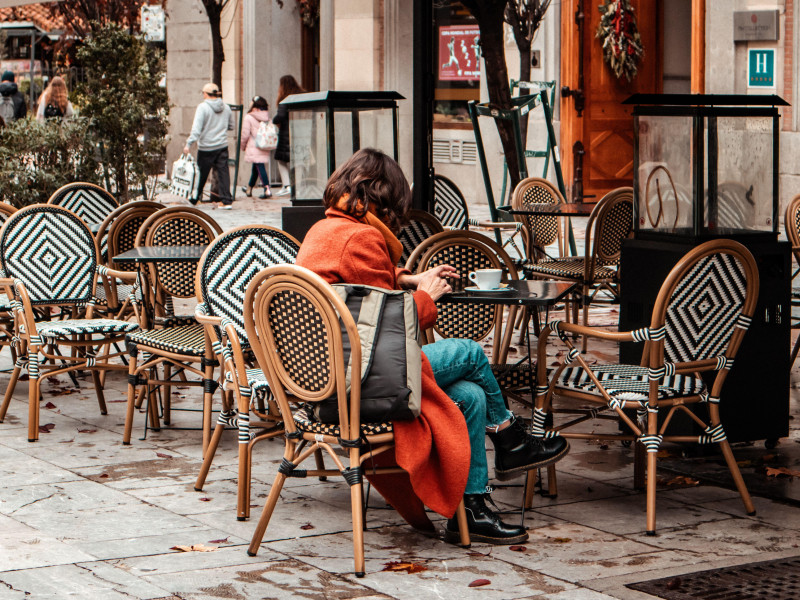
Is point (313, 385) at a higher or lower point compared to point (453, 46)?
lower

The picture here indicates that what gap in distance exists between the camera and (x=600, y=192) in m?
18.8

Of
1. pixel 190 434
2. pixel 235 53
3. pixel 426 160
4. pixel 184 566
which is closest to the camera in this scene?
pixel 184 566

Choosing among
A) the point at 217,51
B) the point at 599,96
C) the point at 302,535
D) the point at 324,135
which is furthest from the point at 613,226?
the point at 217,51

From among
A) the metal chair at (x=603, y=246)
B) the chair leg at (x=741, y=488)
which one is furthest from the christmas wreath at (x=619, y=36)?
the chair leg at (x=741, y=488)

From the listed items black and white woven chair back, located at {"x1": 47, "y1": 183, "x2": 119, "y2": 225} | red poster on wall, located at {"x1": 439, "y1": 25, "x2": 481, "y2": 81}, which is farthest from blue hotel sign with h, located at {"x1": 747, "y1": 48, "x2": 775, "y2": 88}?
black and white woven chair back, located at {"x1": 47, "y1": 183, "x2": 119, "y2": 225}

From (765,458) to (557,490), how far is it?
1205 millimetres

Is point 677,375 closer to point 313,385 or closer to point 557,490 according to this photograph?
point 557,490

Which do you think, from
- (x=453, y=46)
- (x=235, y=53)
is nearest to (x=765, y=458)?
(x=453, y=46)

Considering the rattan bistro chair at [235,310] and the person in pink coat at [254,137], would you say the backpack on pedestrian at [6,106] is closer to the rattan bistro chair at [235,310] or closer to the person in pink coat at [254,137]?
the person in pink coat at [254,137]

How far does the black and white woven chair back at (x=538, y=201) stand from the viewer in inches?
391

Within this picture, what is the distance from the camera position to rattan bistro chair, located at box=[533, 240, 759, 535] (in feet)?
16.8

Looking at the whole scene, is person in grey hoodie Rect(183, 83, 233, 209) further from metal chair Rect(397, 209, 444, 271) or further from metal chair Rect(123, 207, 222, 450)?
metal chair Rect(397, 209, 444, 271)

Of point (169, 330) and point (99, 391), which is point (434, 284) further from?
point (99, 391)

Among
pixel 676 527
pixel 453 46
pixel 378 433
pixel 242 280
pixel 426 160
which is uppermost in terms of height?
pixel 453 46
